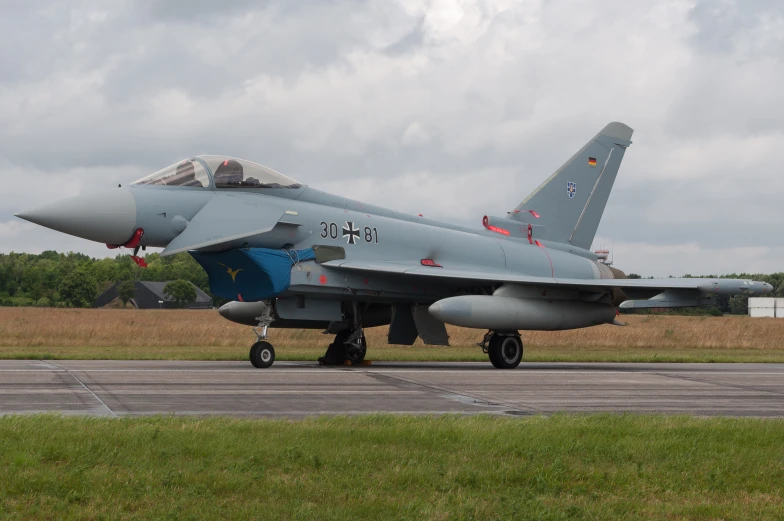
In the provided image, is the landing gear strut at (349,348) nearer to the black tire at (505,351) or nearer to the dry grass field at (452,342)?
the black tire at (505,351)

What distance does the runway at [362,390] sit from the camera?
1026cm

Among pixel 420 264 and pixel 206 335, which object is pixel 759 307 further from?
pixel 420 264

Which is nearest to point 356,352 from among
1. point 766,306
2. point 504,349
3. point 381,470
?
point 504,349

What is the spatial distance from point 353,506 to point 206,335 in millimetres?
24294

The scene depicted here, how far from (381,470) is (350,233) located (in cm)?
1181

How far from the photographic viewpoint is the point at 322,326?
729 inches

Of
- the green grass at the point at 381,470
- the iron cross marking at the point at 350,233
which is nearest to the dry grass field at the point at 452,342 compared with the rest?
the iron cross marking at the point at 350,233

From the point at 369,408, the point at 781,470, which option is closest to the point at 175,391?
the point at 369,408

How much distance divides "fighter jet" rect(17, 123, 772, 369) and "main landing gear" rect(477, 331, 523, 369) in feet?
0.09

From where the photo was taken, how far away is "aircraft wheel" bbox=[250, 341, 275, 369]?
16391 millimetres

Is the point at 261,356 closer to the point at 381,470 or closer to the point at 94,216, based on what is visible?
the point at 94,216

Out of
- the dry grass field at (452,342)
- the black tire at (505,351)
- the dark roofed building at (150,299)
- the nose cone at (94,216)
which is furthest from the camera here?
the dark roofed building at (150,299)

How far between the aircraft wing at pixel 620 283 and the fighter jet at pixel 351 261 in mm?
28

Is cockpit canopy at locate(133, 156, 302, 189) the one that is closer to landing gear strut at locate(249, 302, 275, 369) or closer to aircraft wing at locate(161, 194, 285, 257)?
aircraft wing at locate(161, 194, 285, 257)
